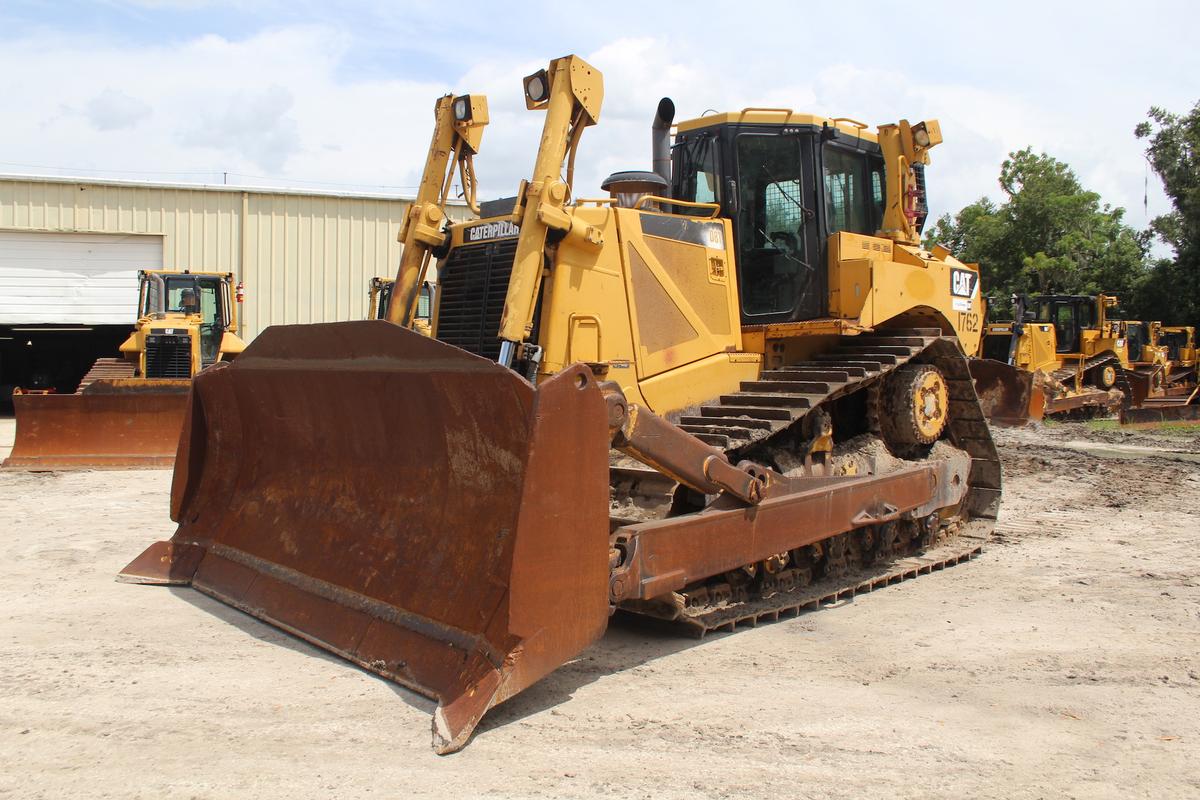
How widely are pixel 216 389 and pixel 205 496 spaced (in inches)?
26.7

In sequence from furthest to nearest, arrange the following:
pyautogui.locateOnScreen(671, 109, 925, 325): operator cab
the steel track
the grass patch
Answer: the grass patch < pyautogui.locateOnScreen(671, 109, 925, 325): operator cab < the steel track

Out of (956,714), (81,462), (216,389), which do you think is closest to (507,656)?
(956,714)

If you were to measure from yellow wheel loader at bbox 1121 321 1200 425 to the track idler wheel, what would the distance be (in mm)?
15288

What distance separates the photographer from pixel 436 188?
20.6ft

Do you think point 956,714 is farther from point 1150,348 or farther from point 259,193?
point 1150,348

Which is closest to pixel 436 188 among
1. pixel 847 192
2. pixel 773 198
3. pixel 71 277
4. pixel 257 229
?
pixel 773 198

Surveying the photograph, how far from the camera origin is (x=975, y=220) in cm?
3725

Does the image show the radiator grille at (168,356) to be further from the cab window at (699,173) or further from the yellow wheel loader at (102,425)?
the cab window at (699,173)

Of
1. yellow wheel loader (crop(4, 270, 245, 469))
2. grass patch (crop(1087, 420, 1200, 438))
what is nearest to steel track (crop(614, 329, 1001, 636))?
yellow wheel loader (crop(4, 270, 245, 469))

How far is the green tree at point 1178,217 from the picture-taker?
29.5m

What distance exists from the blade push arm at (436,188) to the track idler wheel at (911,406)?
10.4 feet

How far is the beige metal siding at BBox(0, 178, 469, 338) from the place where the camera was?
21.2 metres

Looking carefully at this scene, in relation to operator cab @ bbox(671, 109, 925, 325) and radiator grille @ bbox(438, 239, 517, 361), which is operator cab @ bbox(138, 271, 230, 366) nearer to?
radiator grille @ bbox(438, 239, 517, 361)

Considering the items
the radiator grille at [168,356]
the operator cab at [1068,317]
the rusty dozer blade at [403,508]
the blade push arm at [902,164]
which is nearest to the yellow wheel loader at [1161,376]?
the operator cab at [1068,317]
